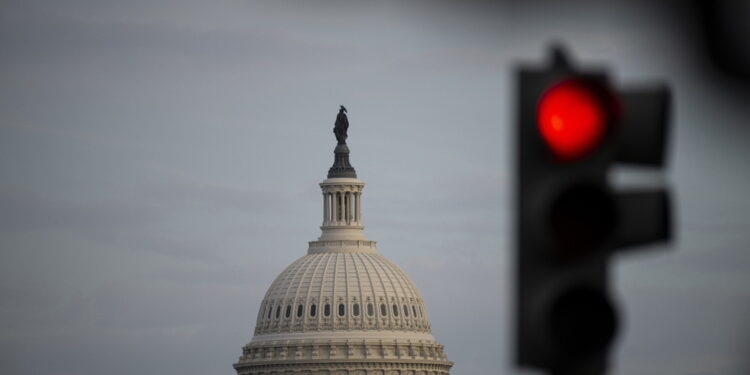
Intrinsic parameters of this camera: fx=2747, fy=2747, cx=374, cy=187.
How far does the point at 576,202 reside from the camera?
1212 centimetres

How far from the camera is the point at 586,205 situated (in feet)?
39.8

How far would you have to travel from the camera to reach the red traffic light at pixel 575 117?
39.7 ft

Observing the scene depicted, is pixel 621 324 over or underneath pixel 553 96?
underneath

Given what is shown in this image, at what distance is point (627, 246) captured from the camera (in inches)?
477

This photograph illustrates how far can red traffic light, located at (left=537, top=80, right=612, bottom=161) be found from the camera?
12.1 m

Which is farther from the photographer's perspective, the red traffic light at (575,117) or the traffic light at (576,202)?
the red traffic light at (575,117)

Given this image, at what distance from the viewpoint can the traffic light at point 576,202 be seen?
11.8 meters

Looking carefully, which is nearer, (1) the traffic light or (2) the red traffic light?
(1) the traffic light

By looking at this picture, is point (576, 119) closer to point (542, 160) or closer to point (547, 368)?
point (542, 160)

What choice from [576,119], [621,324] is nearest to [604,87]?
[576,119]

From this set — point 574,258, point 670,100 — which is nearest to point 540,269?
point 574,258

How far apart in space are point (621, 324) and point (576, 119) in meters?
0.96

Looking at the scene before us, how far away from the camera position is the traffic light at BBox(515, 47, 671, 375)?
38.8 ft

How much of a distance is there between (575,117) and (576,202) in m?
0.38
